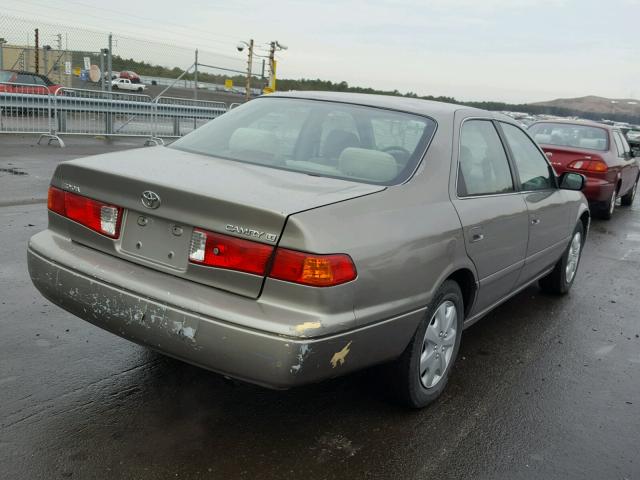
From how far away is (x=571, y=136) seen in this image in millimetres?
10539

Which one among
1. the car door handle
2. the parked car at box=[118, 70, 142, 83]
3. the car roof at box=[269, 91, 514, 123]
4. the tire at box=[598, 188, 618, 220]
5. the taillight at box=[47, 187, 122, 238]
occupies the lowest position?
the tire at box=[598, 188, 618, 220]

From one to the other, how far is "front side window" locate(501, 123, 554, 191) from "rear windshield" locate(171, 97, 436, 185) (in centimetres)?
112

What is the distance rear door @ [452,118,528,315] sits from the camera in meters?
3.50

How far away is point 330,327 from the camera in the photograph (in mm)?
2512

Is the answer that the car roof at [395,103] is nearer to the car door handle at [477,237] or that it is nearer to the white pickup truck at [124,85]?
the car door handle at [477,237]

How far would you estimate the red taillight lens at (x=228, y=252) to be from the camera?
2553mm

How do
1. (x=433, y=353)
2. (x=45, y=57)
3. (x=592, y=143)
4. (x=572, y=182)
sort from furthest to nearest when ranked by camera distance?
(x=45, y=57) → (x=592, y=143) → (x=572, y=182) → (x=433, y=353)

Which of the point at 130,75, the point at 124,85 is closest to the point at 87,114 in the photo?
the point at 130,75

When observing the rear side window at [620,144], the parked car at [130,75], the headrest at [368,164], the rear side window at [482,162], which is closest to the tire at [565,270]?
the rear side window at [482,162]

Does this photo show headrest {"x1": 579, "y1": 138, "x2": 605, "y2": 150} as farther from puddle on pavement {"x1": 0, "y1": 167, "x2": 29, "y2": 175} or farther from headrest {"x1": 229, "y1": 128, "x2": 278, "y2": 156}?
puddle on pavement {"x1": 0, "y1": 167, "x2": 29, "y2": 175}

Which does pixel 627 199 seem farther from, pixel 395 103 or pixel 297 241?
pixel 297 241

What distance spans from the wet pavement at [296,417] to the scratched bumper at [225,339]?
44 cm

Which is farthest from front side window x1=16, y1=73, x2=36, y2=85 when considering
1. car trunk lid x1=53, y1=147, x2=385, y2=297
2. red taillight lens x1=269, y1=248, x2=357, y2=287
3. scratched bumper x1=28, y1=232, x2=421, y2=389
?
red taillight lens x1=269, y1=248, x2=357, y2=287

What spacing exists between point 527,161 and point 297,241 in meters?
2.71
